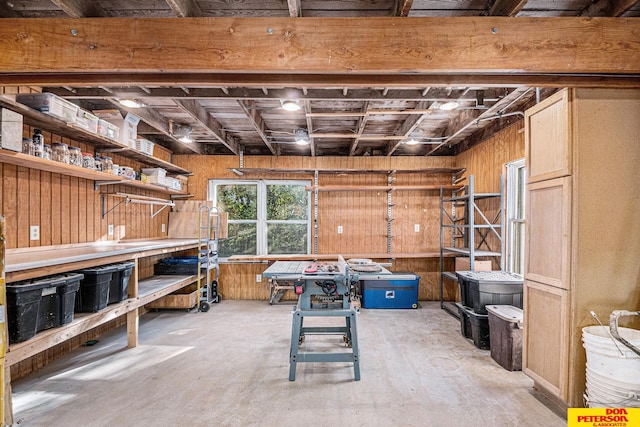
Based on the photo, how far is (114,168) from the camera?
350 cm

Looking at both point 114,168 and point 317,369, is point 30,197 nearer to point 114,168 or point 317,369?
point 114,168

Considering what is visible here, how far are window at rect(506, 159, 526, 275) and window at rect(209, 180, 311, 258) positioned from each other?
3.19 m

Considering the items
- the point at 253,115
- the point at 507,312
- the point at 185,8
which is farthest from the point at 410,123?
the point at 185,8

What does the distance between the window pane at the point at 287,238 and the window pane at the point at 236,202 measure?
1.45 ft

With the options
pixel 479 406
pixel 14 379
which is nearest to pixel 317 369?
pixel 479 406

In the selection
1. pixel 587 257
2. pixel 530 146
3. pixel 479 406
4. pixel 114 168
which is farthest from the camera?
pixel 114 168

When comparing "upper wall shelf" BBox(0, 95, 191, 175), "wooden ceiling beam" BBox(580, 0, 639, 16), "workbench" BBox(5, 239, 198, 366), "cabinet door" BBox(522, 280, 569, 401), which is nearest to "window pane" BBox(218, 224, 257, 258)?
"workbench" BBox(5, 239, 198, 366)

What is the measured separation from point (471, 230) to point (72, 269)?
14.2ft

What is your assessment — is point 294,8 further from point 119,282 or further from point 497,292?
Answer: point 497,292

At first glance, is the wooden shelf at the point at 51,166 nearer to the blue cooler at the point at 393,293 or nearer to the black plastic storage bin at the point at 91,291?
the black plastic storage bin at the point at 91,291

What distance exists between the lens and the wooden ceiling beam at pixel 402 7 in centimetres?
187

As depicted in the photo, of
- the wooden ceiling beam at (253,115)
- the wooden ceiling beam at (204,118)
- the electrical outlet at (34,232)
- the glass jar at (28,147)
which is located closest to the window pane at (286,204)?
the wooden ceiling beam at (204,118)

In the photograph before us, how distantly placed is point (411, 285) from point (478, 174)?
6.66 feet

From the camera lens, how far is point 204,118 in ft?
12.7
